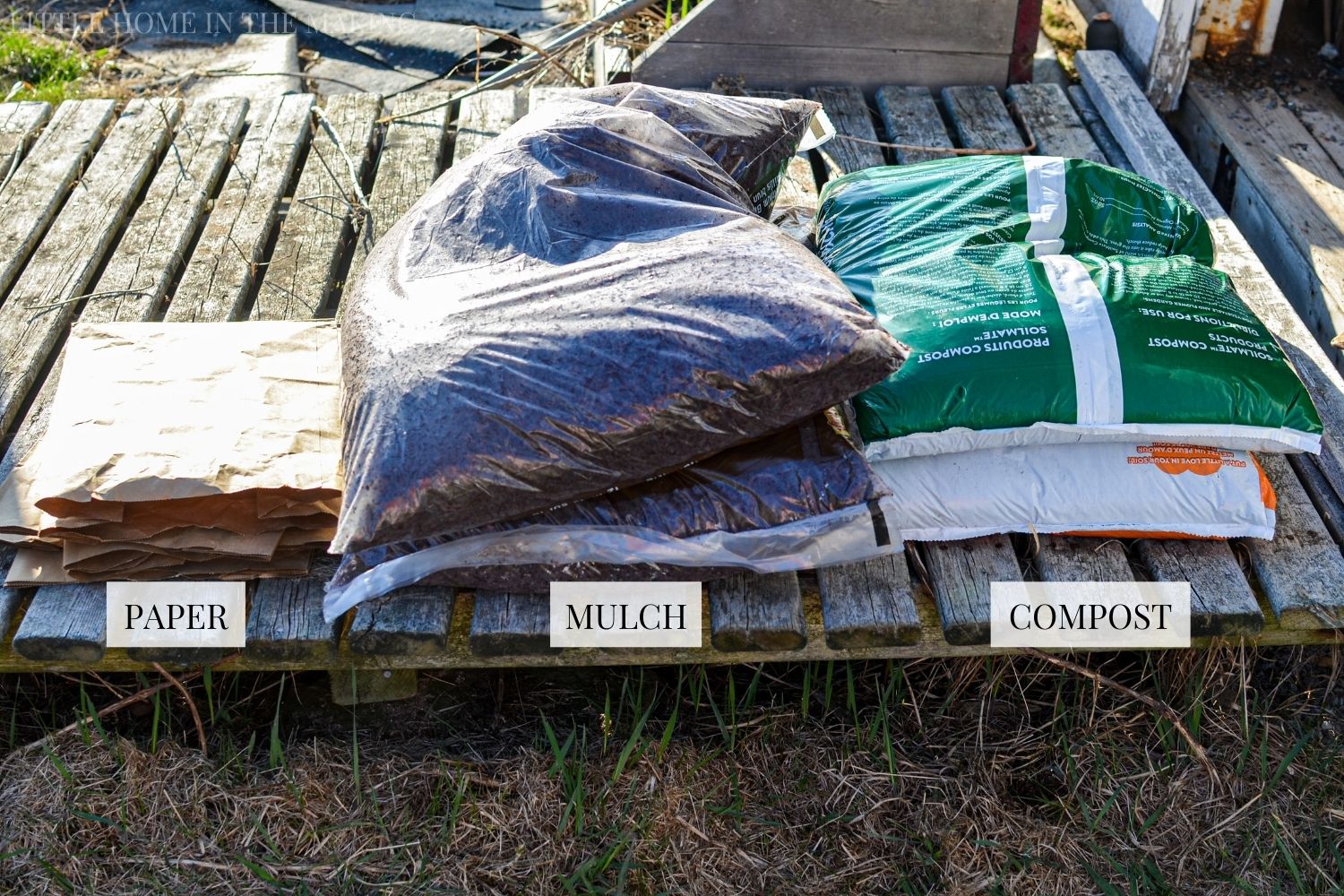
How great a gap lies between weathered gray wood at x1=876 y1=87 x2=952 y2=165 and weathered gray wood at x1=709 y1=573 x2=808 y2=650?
1838 millimetres

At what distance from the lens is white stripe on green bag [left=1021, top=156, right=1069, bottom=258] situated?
9.43 ft

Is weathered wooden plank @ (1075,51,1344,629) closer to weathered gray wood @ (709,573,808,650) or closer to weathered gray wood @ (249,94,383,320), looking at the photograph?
weathered gray wood @ (709,573,808,650)

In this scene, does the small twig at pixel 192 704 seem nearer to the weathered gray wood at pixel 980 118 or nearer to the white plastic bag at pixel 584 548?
the white plastic bag at pixel 584 548

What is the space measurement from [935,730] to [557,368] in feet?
3.69

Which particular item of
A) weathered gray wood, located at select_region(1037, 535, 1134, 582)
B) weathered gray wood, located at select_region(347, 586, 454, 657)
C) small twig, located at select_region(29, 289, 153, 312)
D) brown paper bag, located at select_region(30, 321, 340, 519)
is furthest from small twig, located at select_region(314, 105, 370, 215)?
weathered gray wood, located at select_region(1037, 535, 1134, 582)

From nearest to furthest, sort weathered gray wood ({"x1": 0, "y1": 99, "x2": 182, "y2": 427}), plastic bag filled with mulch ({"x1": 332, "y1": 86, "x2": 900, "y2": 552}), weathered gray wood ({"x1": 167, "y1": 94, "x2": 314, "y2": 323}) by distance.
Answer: plastic bag filled with mulch ({"x1": 332, "y1": 86, "x2": 900, "y2": 552}) → weathered gray wood ({"x1": 0, "y1": 99, "x2": 182, "y2": 427}) → weathered gray wood ({"x1": 167, "y1": 94, "x2": 314, "y2": 323})

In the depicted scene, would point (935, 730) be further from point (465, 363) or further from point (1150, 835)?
point (465, 363)

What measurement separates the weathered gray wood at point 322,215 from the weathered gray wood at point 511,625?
1162mm

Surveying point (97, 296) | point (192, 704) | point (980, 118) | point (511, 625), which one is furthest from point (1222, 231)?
point (97, 296)

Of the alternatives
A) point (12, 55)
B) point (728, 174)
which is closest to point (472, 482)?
point (728, 174)

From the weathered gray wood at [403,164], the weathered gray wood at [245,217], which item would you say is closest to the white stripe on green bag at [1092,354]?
the weathered gray wood at [403,164]

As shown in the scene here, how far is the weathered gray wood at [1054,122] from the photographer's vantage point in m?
4.00

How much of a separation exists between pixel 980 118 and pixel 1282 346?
1399 millimetres

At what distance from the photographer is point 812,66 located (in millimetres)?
4309
